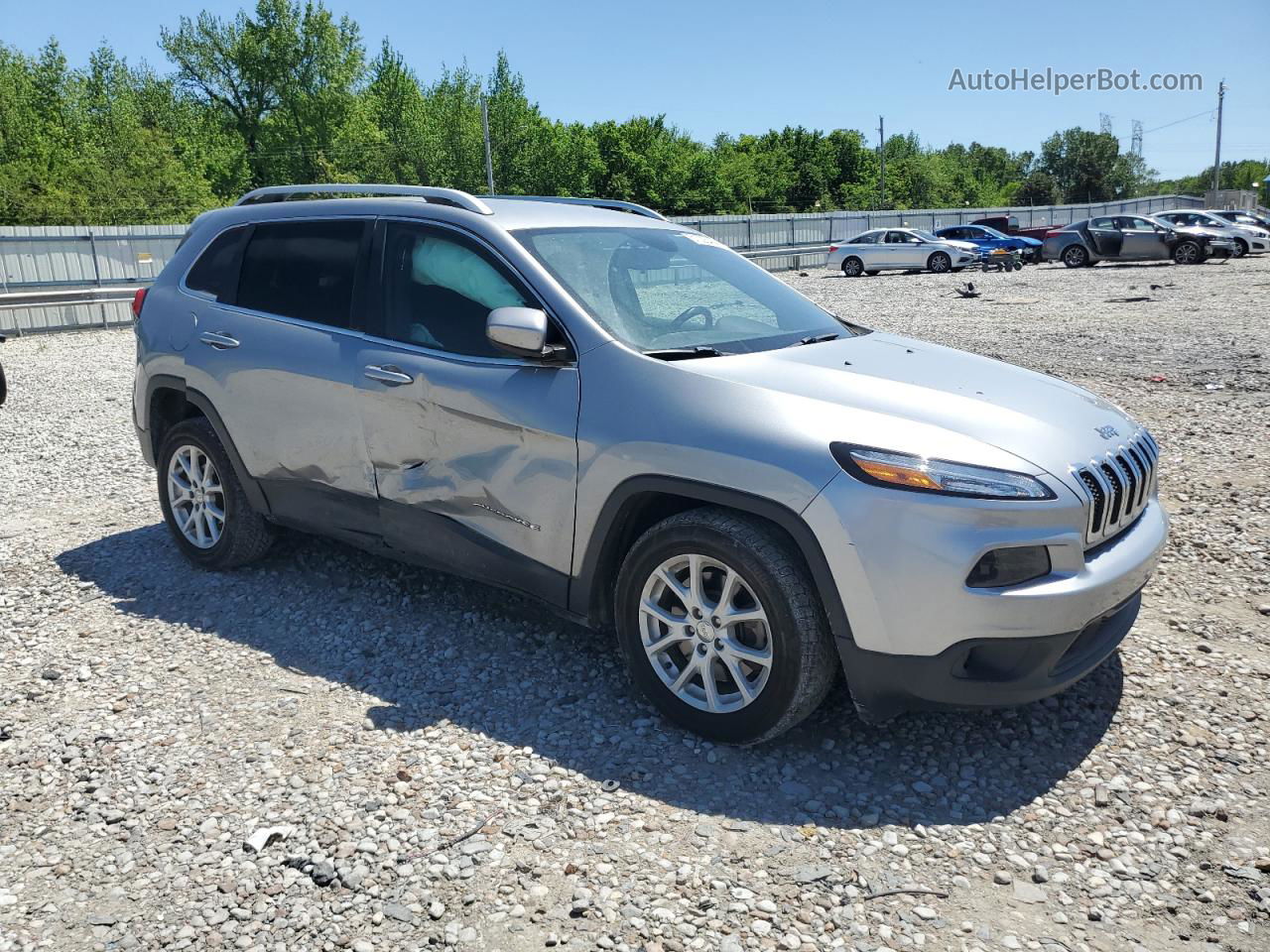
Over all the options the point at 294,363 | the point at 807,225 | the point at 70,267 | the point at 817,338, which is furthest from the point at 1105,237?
the point at 294,363

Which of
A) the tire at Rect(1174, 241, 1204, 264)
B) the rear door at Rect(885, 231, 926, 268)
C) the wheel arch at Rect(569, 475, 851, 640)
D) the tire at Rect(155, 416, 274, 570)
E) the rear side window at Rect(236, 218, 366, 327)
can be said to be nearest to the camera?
the wheel arch at Rect(569, 475, 851, 640)

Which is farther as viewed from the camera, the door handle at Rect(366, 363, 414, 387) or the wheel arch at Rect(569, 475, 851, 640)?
the door handle at Rect(366, 363, 414, 387)

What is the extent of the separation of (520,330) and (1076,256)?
30.3m

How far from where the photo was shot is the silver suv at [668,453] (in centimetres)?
316

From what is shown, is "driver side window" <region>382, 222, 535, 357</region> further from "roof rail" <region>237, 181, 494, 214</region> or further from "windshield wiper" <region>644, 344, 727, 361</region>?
"windshield wiper" <region>644, 344, 727, 361</region>

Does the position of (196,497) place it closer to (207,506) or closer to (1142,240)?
(207,506)

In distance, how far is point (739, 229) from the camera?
1547 inches

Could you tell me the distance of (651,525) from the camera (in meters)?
3.81

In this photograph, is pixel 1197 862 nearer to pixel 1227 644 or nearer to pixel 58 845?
pixel 1227 644

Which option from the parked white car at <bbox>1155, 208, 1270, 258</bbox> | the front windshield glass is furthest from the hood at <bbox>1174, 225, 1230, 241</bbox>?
the front windshield glass

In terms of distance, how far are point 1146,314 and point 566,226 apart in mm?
15211

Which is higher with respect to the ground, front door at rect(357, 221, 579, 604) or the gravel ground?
front door at rect(357, 221, 579, 604)

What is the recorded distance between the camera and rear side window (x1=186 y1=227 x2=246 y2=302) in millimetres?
5281

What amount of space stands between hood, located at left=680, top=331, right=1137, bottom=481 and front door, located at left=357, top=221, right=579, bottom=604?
67 cm
